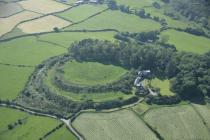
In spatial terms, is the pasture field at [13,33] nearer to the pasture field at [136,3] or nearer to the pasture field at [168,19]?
the pasture field at [136,3]

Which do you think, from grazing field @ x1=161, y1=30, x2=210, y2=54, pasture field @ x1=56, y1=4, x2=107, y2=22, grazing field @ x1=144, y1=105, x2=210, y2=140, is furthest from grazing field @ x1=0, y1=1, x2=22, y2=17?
grazing field @ x1=144, y1=105, x2=210, y2=140

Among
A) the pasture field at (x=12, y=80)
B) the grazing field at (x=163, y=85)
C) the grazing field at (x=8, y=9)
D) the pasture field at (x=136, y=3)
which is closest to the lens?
the pasture field at (x=12, y=80)

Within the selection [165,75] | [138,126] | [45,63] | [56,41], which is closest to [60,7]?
[56,41]

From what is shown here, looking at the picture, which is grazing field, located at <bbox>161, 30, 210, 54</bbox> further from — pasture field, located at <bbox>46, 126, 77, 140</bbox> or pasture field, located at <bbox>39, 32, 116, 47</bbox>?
pasture field, located at <bbox>46, 126, 77, 140</bbox>

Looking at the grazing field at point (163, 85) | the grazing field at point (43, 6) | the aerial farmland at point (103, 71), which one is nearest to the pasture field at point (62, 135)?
the aerial farmland at point (103, 71)

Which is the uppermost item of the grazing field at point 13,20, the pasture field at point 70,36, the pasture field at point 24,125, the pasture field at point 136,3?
the pasture field at point 24,125
